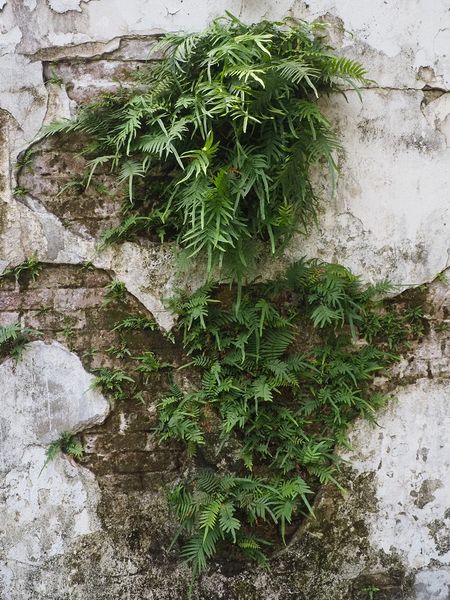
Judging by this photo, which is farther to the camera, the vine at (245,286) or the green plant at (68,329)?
the green plant at (68,329)

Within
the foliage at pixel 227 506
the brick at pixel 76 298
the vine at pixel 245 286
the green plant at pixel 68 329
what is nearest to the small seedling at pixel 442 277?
the vine at pixel 245 286

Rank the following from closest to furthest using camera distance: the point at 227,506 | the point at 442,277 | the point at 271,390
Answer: the point at 227,506, the point at 271,390, the point at 442,277

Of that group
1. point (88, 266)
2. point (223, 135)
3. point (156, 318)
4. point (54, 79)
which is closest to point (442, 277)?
point (223, 135)

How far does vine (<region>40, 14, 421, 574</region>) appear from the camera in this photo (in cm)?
213

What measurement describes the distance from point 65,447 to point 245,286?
3.00 feet

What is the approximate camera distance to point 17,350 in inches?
89.4

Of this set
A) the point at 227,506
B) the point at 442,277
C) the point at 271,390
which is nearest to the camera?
the point at 227,506

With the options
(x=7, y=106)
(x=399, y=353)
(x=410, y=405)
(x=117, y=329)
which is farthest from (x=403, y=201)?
(x=7, y=106)

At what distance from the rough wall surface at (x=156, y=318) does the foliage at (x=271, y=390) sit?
11cm

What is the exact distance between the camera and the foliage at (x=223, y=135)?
2084 mm

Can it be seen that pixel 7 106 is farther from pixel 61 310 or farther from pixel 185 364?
pixel 185 364

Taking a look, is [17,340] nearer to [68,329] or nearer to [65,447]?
[68,329]

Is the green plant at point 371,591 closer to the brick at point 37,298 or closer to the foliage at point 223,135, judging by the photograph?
the foliage at point 223,135

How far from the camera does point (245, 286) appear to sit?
233 cm
